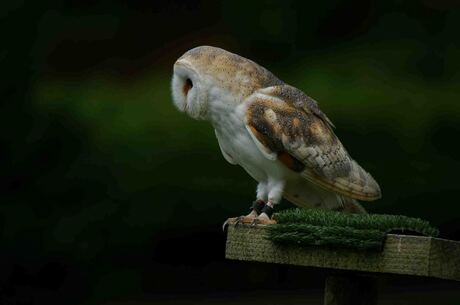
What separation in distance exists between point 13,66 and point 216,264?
135 centimetres

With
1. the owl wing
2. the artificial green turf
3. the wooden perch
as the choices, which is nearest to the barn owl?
the owl wing

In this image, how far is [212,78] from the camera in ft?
12.1

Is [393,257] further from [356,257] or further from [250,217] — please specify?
[250,217]

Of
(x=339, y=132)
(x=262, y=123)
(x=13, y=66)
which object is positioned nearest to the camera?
(x=262, y=123)

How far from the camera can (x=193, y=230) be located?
5.59 m

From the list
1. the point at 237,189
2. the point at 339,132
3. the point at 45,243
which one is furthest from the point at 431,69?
the point at 45,243

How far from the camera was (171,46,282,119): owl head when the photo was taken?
3693 mm

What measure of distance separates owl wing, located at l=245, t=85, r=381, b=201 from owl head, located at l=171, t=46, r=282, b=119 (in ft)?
0.14

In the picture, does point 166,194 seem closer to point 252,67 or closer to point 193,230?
point 193,230

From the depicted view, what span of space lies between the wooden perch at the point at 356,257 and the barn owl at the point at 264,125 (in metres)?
0.13

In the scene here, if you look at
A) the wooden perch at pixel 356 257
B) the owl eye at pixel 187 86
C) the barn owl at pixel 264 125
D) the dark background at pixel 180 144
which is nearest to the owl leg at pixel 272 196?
the barn owl at pixel 264 125

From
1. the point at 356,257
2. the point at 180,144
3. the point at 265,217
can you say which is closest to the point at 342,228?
the point at 356,257

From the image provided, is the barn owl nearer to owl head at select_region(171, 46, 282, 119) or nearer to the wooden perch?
owl head at select_region(171, 46, 282, 119)

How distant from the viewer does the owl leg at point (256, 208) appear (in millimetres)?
3598
